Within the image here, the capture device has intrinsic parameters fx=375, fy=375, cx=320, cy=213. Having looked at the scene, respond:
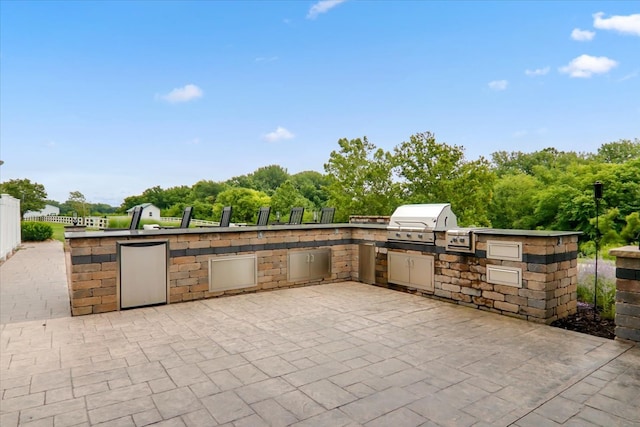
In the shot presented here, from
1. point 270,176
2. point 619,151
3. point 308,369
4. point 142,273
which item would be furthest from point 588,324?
point 270,176

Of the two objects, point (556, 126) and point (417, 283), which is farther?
point (556, 126)

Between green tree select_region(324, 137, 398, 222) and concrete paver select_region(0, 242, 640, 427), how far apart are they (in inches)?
539

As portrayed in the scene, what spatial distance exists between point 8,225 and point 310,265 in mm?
10927

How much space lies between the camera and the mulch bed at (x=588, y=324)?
3881 mm

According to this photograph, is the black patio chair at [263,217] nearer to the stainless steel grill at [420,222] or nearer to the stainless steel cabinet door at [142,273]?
the stainless steel cabinet door at [142,273]

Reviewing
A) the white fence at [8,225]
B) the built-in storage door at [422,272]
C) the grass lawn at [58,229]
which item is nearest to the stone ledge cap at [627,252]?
the built-in storage door at [422,272]

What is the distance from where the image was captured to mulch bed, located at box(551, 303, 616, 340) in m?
3.88

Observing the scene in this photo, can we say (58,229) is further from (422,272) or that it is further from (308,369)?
(308,369)

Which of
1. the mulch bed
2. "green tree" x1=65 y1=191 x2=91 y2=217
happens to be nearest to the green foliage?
the mulch bed

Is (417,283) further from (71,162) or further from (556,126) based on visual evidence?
(71,162)

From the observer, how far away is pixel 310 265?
6.38m

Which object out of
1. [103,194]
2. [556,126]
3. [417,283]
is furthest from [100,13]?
[556,126]

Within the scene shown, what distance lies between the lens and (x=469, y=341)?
362cm

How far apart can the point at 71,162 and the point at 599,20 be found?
29.7 metres
